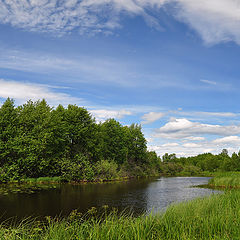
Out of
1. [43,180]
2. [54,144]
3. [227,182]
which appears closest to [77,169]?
[43,180]

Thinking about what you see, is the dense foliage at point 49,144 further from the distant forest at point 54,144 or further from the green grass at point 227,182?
the green grass at point 227,182

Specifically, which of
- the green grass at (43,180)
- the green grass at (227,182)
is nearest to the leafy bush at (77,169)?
the green grass at (43,180)

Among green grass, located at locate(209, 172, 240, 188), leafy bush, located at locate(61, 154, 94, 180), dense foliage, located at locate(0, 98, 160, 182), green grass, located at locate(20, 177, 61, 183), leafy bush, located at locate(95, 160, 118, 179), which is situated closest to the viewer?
green grass, located at locate(209, 172, 240, 188)

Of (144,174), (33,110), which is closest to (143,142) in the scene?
(144,174)

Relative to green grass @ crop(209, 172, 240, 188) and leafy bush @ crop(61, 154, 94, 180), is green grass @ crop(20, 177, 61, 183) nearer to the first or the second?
leafy bush @ crop(61, 154, 94, 180)

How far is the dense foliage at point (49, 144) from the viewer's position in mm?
34500

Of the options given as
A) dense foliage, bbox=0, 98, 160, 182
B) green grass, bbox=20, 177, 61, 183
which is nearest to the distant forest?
dense foliage, bbox=0, 98, 160, 182

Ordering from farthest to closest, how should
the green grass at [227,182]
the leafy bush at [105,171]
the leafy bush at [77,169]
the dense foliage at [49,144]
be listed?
1. the leafy bush at [105,171]
2. the leafy bush at [77,169]
3. the dense foliage at [49,144]
4. the green grass at [227,182]

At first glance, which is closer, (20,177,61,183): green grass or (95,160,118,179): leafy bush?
(20,177,61,183): green grass

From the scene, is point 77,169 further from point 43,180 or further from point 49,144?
point 49,144

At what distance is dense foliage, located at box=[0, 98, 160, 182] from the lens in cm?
3450

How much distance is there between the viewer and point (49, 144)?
128 feet

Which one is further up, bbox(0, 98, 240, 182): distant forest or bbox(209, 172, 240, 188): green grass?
bbox(0, 98, 240, 182): distant forest

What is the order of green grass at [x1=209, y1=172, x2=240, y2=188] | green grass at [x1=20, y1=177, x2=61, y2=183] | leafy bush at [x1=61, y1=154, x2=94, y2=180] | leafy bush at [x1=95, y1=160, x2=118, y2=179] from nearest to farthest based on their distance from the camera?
1. green grass at [x1=209, y1=172, x2=240, y2=188]
2. green grass at [x1=20, y1=177, x2=61, y2=183]
3. leafy bush at [x1=61, y1=154, x2=94, y2=180]
4. leafy bush at [x1=95, y1=160, x2=118, y2=179]
